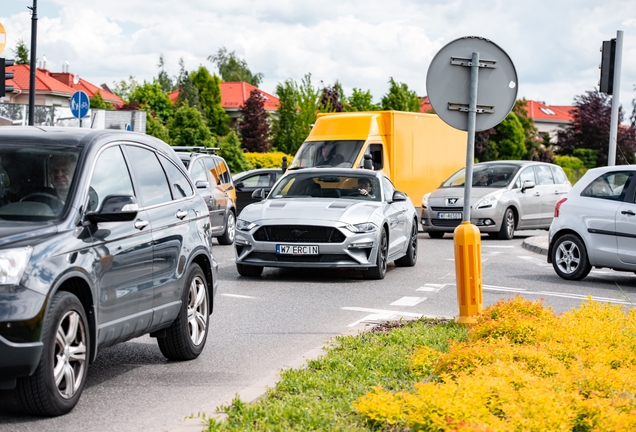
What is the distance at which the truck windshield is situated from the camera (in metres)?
24.5

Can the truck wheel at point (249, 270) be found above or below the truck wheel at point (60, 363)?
below

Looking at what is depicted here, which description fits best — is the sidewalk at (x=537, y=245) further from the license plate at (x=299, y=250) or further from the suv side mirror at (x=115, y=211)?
the suv side mirror at (x=115, y=211)

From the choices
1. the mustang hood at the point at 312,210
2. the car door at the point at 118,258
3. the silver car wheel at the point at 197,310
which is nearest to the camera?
the car door at the point at 118,258

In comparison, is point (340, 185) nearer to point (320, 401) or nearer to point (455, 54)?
point (455, 54)

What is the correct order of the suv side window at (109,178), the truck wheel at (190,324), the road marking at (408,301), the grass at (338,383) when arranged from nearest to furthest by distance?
the grass at (338,383) → the suv side window at (109,178) → the truck wheel at (190,324) → the road marking at (408,301)

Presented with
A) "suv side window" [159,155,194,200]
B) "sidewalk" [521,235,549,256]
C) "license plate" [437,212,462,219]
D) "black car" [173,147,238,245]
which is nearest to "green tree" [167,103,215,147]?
"license plate" [437,212,462,219]

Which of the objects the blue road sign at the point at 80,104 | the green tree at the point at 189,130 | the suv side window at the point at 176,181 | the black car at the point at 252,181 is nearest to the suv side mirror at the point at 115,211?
the suv side window at the point at 176,181

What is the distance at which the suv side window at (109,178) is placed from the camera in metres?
6.84

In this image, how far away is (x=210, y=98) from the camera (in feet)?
341

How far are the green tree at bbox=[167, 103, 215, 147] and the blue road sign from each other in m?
36.8

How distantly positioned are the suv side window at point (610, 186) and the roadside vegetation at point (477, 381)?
6.50 m

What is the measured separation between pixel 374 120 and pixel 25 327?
66.2ft

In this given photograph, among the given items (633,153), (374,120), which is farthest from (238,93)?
(374,120)

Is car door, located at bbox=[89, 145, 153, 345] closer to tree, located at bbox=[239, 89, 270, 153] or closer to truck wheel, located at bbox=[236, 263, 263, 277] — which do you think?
truck wheel, located at bbox=[236, 263, 263, 277]
